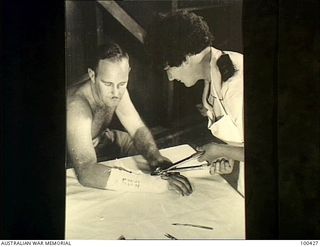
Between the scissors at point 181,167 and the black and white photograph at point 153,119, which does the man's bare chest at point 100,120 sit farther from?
the scissors at point 181,167

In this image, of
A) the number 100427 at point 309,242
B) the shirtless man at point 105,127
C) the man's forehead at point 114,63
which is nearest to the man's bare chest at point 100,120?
the shirtless man at point 105,127

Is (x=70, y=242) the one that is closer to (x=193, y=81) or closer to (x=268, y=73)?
(x=193, y=81)

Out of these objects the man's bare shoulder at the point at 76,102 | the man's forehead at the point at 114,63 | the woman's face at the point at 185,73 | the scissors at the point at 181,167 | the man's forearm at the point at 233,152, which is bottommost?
the scissors at the point at 181,167

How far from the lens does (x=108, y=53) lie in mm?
1220

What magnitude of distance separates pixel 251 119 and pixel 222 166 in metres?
0.14

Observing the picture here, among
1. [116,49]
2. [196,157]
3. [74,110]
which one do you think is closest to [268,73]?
[196,157]

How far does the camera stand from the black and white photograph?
1.20m

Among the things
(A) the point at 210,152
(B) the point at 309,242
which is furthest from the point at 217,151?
(B) the point at 309,242

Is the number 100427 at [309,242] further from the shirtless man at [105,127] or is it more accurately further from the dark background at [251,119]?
the shirtless man at [105,127]

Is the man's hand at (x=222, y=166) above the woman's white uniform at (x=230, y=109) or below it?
below

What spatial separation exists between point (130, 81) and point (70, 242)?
450mm

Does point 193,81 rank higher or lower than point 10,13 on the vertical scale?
lower

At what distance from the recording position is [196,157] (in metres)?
1.21

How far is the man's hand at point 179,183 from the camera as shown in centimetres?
120
